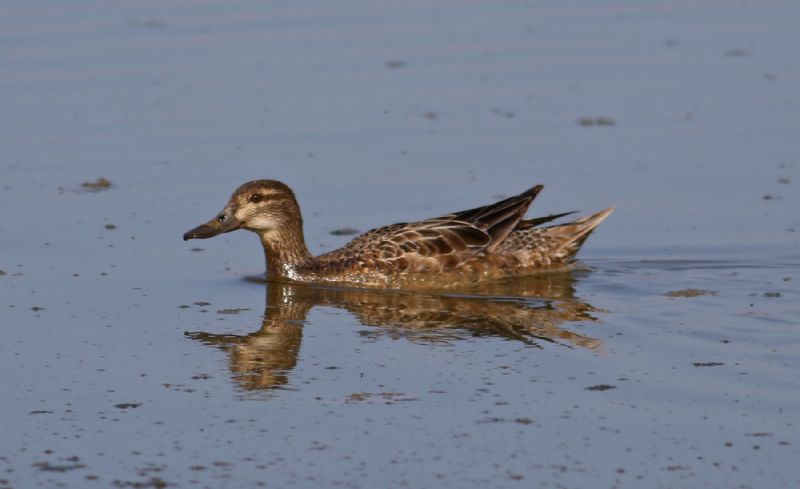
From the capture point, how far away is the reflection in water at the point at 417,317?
925 centimetres

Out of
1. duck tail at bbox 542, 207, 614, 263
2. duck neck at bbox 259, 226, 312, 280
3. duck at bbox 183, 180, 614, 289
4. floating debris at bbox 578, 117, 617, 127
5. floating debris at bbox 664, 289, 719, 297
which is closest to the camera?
floating debris at bbox 664, 289, 719, 297

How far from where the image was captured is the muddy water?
7570 mm

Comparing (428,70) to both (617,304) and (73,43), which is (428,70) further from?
(617,304)

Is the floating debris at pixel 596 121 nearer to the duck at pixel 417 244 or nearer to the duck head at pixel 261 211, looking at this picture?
the duck at pixel 417 244

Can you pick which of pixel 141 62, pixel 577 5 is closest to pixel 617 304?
pixel 141 62

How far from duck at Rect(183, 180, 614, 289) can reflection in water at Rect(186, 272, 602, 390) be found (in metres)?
0.14

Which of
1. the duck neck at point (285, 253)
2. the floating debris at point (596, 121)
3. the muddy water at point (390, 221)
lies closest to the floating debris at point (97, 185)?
the muddy water at point (390, 221)

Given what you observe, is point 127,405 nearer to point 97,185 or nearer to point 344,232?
point 344,232

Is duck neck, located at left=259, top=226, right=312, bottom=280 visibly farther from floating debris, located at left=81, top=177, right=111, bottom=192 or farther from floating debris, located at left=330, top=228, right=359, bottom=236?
floating debris, located at left=81, top=177, right=111, bottom=192

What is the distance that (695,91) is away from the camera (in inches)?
611

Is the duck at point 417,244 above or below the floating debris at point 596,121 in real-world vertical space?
below

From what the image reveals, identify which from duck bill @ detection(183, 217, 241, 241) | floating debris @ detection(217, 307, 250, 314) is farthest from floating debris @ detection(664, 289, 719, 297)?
duck bill @ detection(183, 217, 241, 241)

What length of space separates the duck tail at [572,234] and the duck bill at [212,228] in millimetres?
2263

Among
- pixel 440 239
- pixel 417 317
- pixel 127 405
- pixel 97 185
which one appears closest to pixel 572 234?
pixel 440 239
